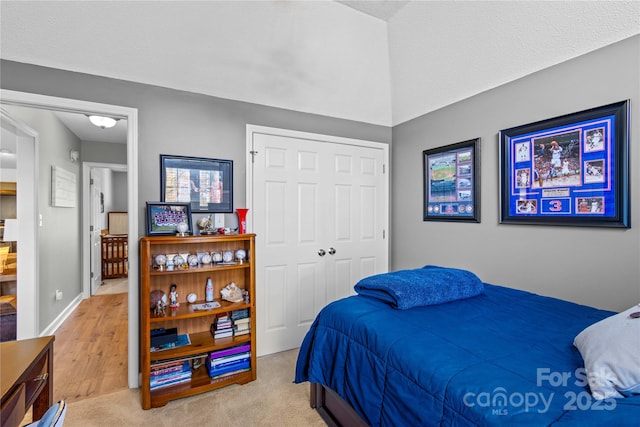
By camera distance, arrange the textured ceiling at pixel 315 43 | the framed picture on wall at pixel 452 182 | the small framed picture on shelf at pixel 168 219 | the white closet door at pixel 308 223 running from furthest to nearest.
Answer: the white closet door at pixel 308 223 → the framed picture on wall at pixel 452 182 → the small framed picture on shelf at pixel 168 219 → the textured ceiling at pixel 315 43

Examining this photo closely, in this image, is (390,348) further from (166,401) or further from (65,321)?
(65,321)

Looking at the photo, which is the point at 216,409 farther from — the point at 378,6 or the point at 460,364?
the point at 378,6

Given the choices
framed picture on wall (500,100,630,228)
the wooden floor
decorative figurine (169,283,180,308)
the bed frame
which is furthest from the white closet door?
framed picture on wall (500,100,630,228)

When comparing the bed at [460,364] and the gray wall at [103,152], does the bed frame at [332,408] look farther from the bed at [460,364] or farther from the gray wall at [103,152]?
the gray wall at [103,152]

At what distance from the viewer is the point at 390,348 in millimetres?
1338

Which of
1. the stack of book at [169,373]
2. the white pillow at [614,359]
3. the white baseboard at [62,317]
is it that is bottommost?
the white baseboard at [62,317]

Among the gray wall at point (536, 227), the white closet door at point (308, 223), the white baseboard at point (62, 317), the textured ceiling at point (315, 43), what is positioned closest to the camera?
the gray wall at point (536, 227)

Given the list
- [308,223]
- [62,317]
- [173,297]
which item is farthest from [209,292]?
[62,317]

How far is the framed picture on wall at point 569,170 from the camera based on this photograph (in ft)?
5.86

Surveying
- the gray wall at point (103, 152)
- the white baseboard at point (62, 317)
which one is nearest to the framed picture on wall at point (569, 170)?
the white baseboard at point (62, 317)

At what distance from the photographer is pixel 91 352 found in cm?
295

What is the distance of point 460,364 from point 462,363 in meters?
0.01

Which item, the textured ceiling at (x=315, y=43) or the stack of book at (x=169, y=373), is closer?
the textured ceiling at (x=315, y=43)

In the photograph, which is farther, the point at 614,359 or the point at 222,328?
the point at 222,328
